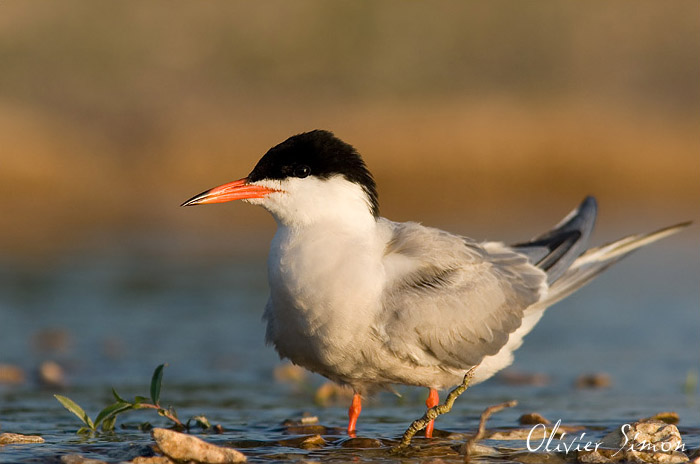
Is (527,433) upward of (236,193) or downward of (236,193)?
downward

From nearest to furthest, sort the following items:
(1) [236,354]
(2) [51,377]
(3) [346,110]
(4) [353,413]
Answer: (4) [353,413], (2) [51,377], (1) [236,354], (3) [346,110]

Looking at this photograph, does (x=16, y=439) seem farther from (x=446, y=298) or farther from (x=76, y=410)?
(x=446, y=298)

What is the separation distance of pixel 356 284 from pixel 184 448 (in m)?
0.93

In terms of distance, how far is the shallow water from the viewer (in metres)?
4.75

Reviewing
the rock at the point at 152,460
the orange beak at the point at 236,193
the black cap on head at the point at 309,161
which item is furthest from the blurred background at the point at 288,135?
the rock at the point at 152,460

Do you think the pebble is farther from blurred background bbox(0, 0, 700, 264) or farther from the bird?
blurred background bbox(0, 0, 700, 264)

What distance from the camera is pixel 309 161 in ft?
14.1

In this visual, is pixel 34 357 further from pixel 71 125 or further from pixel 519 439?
pixel 71 125

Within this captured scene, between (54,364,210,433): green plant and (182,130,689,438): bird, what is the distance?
49 centimetres

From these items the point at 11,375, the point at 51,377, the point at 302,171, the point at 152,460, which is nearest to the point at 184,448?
the point at 152,460

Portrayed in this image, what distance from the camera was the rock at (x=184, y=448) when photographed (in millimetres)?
3742

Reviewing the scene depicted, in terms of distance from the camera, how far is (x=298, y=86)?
1842cm

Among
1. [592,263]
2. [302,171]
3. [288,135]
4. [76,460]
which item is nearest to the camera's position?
[76,460]
